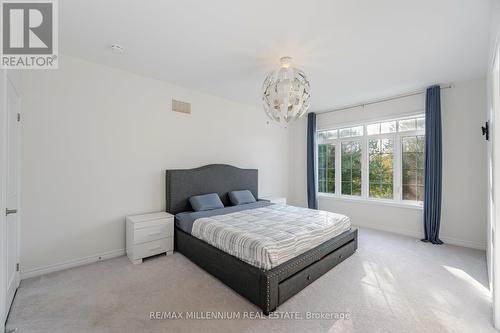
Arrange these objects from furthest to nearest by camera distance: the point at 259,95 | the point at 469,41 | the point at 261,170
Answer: the point at 261,170, the point at 259,95, the point at 469,41

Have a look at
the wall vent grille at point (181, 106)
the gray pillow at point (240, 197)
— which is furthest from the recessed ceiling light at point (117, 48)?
the gray pillow at point (240, 197)

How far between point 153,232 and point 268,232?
1696mm

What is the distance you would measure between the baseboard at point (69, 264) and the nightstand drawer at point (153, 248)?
0.46m

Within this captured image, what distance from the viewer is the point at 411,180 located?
421 centimetres

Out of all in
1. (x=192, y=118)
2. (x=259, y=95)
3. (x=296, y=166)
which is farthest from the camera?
(x=296, y=166)

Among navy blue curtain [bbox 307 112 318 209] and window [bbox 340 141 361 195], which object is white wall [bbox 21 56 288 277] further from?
window [bbox 340 141 361 195]

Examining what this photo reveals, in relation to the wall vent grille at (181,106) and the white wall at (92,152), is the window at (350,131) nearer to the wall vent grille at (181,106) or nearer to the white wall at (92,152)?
the white wall at (92,152)

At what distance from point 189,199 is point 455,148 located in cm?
464

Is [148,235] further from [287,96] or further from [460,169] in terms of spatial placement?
[460,169]

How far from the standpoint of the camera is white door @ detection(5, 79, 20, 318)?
6.47 feet

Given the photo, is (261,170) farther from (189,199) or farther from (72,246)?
(72,246)

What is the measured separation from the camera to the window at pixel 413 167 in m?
4.09

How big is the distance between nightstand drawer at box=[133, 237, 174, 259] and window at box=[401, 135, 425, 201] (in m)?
4.47

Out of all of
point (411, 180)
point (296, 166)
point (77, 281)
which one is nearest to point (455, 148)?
point (411, 180)
